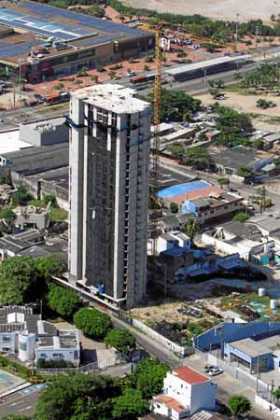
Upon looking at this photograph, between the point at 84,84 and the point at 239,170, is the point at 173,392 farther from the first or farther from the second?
the point at 84,84

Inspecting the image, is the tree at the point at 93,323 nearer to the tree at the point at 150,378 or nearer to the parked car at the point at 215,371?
the tree at the point at 150,378

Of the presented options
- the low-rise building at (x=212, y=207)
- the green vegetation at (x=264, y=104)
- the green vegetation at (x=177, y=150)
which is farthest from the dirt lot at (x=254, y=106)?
the low-rise building at (x=212, y=207)

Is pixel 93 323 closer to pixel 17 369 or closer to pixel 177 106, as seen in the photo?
pixel 17 369

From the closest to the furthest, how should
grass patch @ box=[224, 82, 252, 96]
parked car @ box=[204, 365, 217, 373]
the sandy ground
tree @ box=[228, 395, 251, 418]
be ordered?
tree @ box=[228, 395, 251, 418]
parked car @ box=[204, 365, 217, 373]
grass patch @ box=[224, 82, 252, 96]
the sandy ground

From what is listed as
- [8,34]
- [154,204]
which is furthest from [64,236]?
[8,34]

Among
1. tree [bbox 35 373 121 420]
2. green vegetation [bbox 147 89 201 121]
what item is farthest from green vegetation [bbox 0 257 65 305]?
green vegetation [bbox 147 89 201 121]

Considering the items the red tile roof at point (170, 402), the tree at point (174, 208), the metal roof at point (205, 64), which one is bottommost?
the red tile roof at point (170, 402)

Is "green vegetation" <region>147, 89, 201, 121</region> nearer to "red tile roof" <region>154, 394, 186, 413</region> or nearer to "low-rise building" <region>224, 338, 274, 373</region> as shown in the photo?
"low-rise building" <region>224, 338, 274, 373</region>

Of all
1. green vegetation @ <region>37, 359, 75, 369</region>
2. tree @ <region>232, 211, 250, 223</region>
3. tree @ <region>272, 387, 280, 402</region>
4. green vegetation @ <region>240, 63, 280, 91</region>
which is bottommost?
green vegetation @ <region>37, 359, 75, 369</region>
